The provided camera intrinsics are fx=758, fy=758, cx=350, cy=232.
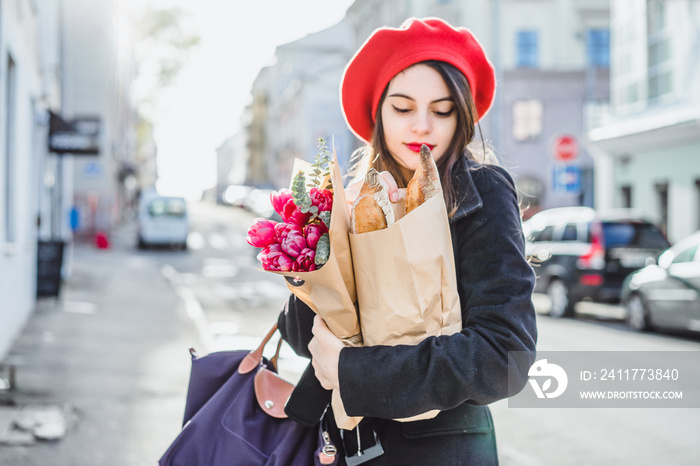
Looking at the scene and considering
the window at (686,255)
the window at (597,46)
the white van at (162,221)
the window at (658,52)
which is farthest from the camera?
the window at (597,46)

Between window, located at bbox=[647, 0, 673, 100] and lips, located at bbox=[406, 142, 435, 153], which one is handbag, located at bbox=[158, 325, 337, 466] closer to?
lips, located at bbox=[406, 142, 435, 153]

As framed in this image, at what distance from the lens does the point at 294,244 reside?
5.14 ft

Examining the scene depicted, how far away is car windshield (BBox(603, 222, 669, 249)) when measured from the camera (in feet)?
41.2

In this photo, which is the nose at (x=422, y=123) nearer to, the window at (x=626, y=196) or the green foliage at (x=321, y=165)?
the green foliage at (x=321, y=165)

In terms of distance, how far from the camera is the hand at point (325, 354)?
1670mm

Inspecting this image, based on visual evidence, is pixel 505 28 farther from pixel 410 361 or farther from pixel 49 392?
pixel 410 361

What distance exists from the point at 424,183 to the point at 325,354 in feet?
1.47

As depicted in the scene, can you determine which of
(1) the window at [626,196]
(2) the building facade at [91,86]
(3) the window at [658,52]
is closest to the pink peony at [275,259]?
(3) the window at [658,52]

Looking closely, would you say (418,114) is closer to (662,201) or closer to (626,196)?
(662,201)

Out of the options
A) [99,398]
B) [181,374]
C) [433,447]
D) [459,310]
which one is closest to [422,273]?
[459,310]

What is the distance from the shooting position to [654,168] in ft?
66.4

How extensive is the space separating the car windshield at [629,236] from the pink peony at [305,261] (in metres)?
11.8

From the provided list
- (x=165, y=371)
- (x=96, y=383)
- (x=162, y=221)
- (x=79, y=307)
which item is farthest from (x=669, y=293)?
(x=162, y=221)

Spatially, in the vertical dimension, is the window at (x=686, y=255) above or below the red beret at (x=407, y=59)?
below
